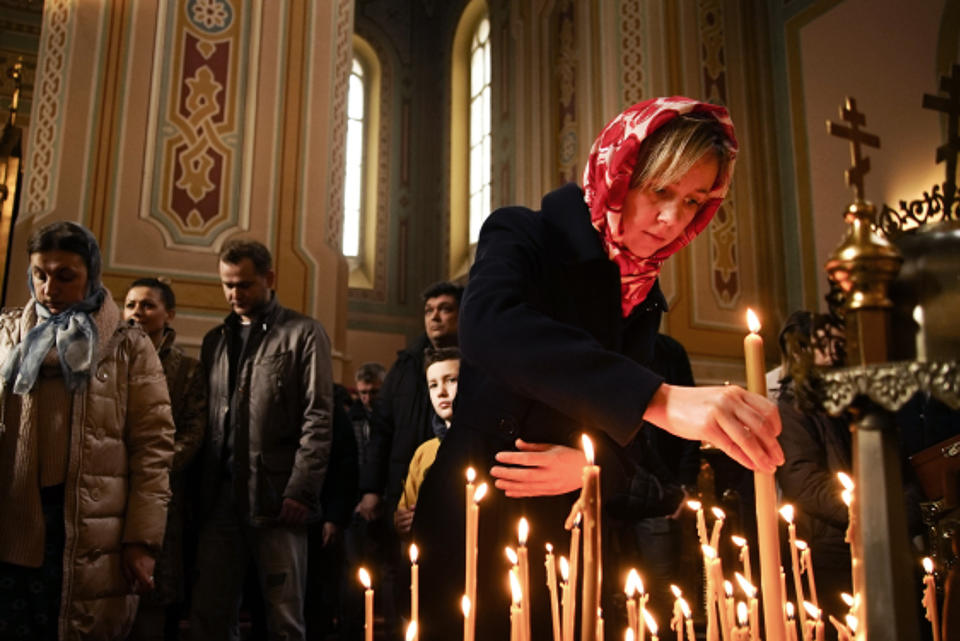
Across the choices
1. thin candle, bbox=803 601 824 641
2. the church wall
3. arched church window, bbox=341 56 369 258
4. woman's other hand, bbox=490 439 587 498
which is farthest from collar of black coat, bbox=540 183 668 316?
arched church window, bbox=341 56 369 258

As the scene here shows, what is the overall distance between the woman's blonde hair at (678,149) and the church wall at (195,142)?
365 centimetres

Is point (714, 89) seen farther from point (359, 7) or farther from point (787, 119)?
point (359, 7)

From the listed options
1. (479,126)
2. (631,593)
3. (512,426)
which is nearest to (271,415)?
(512,426)

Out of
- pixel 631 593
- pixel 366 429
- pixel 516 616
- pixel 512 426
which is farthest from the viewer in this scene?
pixel 366 429

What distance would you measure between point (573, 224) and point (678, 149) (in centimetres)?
19

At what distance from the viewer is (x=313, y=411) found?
9.76ft

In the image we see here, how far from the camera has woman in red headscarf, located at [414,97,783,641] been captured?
1.05m

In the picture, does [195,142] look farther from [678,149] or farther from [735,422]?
[735,422]

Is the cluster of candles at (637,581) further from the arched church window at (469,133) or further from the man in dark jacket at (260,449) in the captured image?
the arched church window at (469,133)

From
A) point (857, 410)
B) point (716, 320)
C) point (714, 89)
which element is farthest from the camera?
point (714, 89)

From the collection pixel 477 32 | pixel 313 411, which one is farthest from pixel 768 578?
pixel 477 32

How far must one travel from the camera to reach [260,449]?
2906 mm

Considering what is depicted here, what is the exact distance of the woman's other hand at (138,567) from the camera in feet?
7.15

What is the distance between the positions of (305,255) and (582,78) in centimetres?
296
